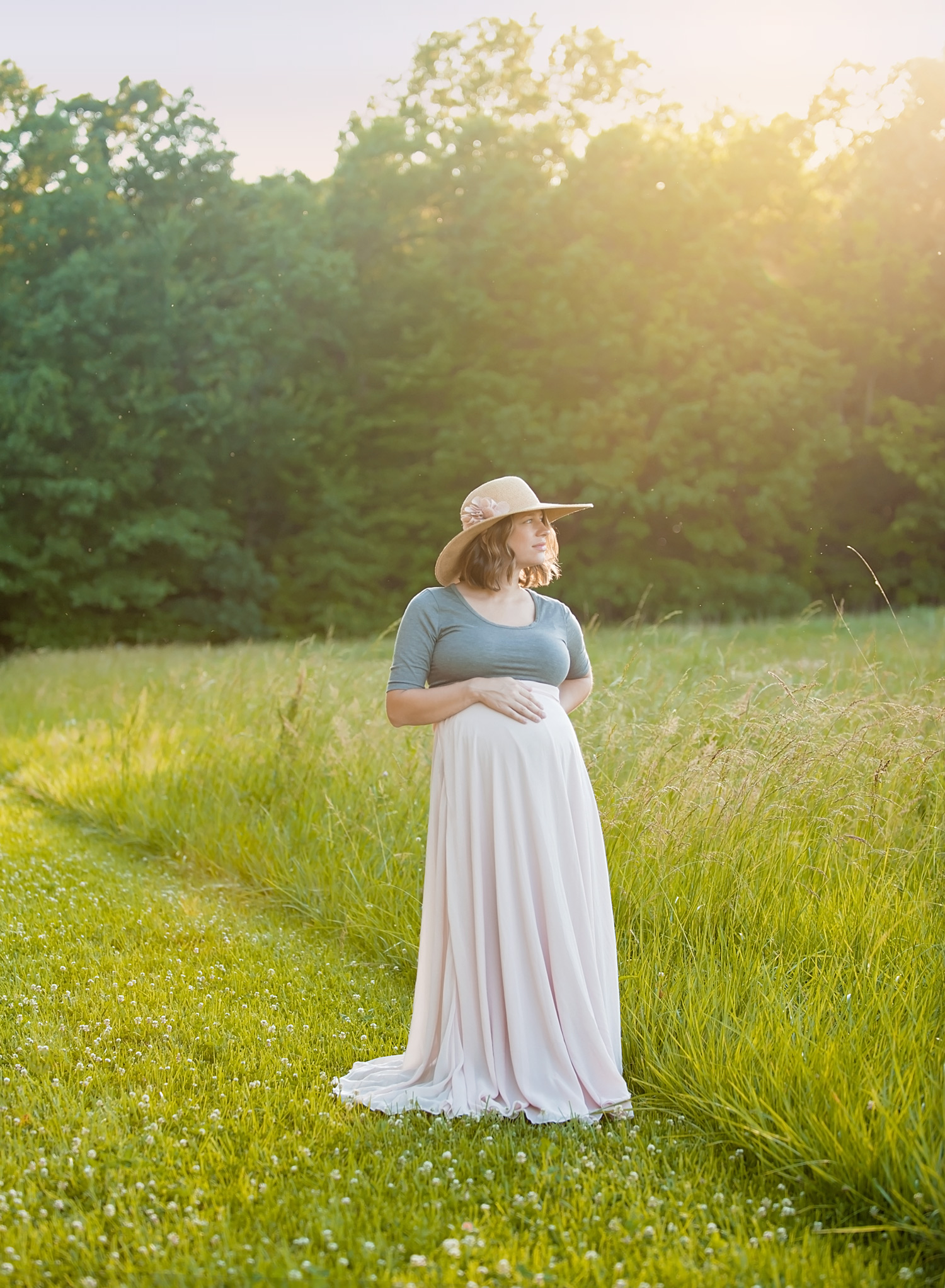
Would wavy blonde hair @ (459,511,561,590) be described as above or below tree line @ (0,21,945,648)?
below

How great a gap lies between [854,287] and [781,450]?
4.69 metres

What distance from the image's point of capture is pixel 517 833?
3.96m

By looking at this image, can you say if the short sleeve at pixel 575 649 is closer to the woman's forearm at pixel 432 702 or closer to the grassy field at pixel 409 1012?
the woman's forearm at pixel 432 702

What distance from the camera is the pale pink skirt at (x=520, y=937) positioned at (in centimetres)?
394

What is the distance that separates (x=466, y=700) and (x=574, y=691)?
24.2 inches

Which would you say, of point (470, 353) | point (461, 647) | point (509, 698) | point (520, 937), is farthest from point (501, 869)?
point (470, 353)

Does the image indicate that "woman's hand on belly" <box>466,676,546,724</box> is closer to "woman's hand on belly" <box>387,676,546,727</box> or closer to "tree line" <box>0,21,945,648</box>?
"woman's hand on belly" <box>387,676,546,727</box>

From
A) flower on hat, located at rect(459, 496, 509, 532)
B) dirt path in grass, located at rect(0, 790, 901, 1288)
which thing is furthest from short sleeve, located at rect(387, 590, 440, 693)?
dirt path in grass, located at rect(0, 790, 901, 1288)

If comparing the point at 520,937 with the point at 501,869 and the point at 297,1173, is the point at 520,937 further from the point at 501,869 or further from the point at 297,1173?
the point at 297,1173

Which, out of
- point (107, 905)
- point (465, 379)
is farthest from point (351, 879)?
point (465, 379)

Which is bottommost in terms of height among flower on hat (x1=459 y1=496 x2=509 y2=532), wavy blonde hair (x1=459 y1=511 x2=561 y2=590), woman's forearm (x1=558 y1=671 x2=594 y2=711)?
woman's forearm (x1=558 y1=671 x2=594 y2=711)

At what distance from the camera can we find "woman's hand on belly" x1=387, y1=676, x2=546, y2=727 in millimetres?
3988

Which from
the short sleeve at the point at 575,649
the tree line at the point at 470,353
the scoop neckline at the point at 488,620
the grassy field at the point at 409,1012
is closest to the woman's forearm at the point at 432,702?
the scoop neckline at the point at 488,620

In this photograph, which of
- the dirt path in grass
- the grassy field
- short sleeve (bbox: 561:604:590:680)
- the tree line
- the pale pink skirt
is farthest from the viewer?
the tree line
